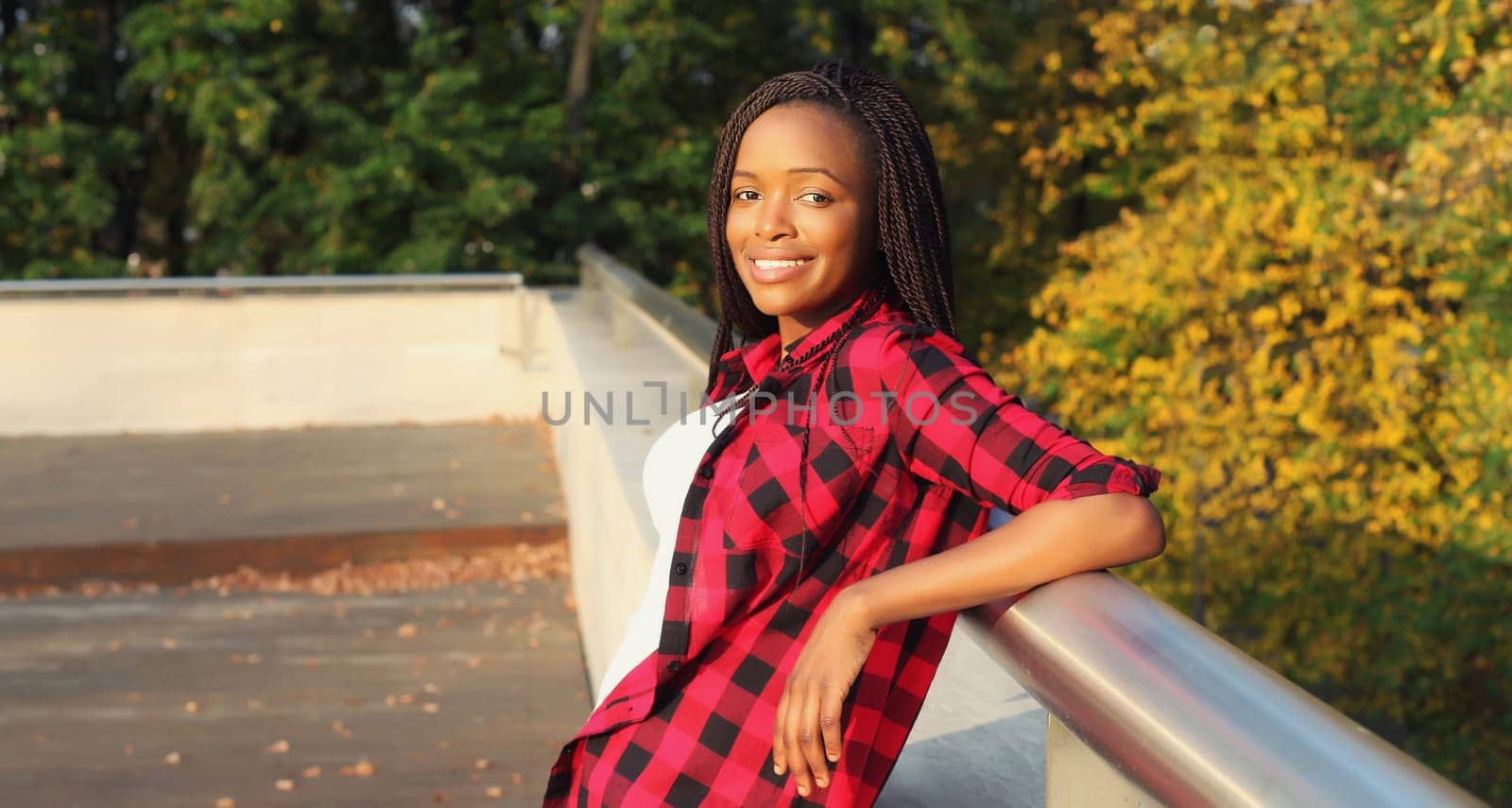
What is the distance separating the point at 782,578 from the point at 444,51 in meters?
12.9

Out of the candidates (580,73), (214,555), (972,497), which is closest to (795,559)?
(972,497)

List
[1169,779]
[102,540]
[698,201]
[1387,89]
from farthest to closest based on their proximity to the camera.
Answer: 1. [698,201]
2. [1387,89]
3. [102,540]
4. [1169,779]

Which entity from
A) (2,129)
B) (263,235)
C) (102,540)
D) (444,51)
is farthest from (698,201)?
(102,540)

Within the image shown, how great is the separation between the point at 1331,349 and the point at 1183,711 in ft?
40.1

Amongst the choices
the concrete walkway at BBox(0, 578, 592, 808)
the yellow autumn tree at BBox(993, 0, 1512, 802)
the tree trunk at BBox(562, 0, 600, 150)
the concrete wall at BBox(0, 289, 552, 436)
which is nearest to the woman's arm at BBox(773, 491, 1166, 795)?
the concrete walkway at BBox(0, 578, 592, 808)

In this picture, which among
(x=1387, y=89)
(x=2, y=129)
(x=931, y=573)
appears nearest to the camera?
(x=931, y=573)

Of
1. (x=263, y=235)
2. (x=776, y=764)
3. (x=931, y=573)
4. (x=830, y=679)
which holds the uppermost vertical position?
(x=931, y=573)

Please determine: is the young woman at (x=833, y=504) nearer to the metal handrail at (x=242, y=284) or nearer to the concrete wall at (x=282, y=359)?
the concrete wall at (x=282, y=359)

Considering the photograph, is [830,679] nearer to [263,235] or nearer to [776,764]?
[776,764]

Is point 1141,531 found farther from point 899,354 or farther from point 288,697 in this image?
point 288,697

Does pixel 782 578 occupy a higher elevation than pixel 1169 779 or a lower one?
lower

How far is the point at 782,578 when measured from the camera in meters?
1.45

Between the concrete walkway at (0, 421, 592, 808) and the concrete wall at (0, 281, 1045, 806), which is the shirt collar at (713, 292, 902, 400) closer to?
the concrete walkway at (0, 421, 592, 808)

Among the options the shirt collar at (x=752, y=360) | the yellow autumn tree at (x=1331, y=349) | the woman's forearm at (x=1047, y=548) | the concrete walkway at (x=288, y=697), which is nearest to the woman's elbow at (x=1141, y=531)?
the woman's forearm at (x=1047, y=548)
